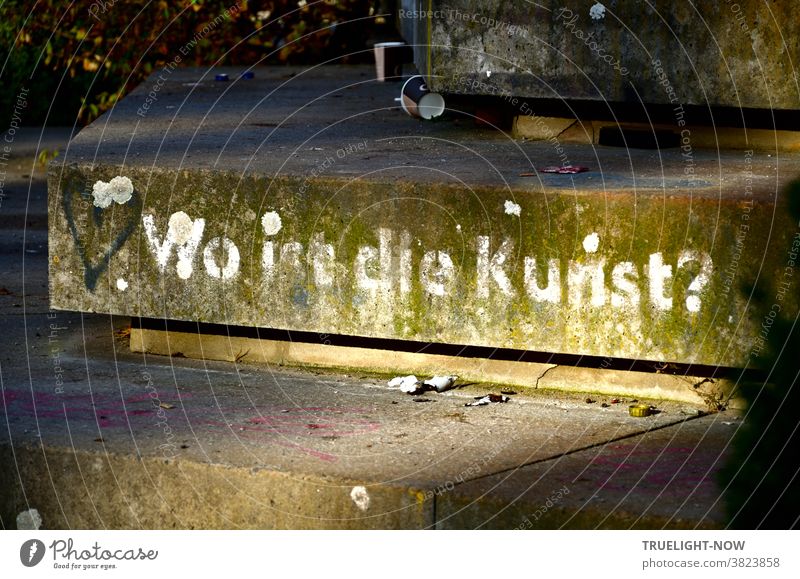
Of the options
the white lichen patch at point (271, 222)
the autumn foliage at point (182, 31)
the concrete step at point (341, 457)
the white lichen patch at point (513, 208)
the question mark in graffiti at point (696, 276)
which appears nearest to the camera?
the concrete step at point (341, 457)

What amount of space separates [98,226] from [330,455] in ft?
4.44

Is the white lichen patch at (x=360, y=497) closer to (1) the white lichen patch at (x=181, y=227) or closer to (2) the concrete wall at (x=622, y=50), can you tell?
(1) the white lichen patch at (x=181, y=227)

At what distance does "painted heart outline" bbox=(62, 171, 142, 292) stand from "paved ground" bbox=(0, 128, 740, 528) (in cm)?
35

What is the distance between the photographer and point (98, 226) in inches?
167

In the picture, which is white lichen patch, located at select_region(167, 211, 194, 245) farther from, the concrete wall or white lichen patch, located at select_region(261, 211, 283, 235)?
the concrete wall

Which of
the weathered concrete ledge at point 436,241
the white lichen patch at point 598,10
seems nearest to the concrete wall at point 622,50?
the white lichen patch at point 598,10

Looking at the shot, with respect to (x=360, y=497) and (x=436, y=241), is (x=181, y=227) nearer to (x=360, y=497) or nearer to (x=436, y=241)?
(x=436, y=241)

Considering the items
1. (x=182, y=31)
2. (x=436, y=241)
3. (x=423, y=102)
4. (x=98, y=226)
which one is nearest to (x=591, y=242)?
(x=436, y=241)

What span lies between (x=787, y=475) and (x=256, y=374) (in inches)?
87.5

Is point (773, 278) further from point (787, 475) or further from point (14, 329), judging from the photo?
point (14, 329)

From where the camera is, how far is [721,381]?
3.90 meters

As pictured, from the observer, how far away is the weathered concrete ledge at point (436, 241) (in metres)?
3.74

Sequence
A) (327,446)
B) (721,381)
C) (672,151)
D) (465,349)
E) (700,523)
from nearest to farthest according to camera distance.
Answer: (700,523) < (327,446) < (721,381) < (465,349) < (672,151)
